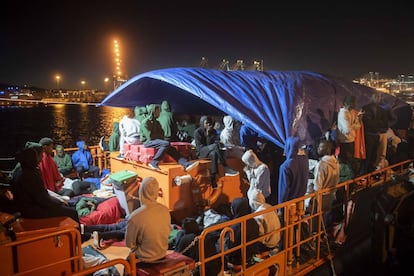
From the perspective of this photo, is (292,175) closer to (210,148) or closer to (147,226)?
(210,148)

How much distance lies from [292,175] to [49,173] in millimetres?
5715

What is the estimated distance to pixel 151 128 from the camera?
812 centimetres

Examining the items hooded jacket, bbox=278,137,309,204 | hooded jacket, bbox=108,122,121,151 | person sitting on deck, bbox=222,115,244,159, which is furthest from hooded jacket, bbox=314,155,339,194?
hooded jacket, bbox=108,122,121,151

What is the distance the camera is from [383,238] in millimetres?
5227

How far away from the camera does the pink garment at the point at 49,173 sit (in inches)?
300

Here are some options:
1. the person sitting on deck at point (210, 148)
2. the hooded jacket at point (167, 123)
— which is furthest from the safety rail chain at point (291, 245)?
the hooded jacket at point (167, 123)

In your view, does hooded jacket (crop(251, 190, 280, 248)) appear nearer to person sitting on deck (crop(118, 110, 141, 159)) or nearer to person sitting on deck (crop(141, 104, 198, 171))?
person sitting on deck (crop(141, 104, 198, 171))

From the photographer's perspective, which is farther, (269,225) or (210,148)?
(210,148)

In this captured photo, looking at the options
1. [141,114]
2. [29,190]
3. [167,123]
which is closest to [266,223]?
[29,190]

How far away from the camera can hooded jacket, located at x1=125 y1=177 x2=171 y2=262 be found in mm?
3721

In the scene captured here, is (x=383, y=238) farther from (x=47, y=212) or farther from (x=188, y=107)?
(x=188, y=107)

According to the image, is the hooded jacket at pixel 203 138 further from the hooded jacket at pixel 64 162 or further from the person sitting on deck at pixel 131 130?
the hooded jacket at pixel 64 162

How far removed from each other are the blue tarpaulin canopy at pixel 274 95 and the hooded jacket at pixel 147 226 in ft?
10.8

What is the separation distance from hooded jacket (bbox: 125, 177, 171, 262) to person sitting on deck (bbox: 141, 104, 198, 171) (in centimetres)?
388
